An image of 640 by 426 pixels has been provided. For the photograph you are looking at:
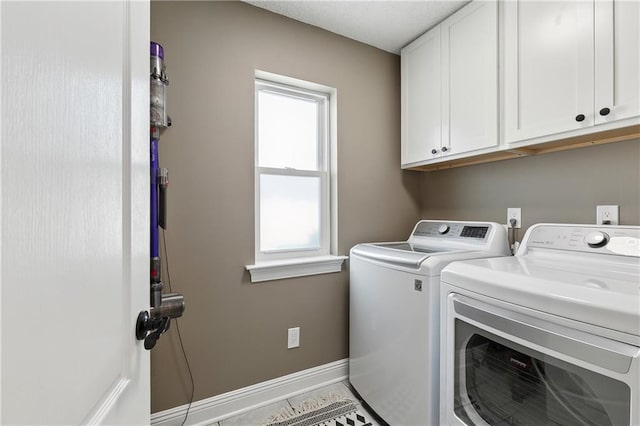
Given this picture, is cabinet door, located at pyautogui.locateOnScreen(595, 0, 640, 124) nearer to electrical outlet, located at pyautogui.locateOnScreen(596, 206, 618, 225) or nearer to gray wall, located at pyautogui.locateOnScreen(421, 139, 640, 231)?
gray wall, located at pyautogui.locateOnScreen(421, 139, 640, 231)

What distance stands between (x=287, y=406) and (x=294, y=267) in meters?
0.86

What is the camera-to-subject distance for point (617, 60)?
117 centimetres

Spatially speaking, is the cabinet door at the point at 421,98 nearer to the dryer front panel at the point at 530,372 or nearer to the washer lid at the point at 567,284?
the washer lid at the point at 567,284

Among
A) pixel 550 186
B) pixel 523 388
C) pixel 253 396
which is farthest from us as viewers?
pixel 253 396

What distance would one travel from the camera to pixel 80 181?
38cm

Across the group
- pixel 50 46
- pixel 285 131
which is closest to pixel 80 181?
pixel 50 46

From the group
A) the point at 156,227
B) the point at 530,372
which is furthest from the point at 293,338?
the point at 530,372

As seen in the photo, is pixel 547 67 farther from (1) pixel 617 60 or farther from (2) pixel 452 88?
(2) pixel 452 88

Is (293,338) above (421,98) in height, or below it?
below

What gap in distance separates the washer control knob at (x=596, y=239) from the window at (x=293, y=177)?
131 centimetres

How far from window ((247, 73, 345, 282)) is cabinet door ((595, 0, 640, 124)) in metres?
1.43

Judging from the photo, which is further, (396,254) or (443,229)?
(443,229)

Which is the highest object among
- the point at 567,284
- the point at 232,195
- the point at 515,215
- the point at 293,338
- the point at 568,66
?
the point at 568,66

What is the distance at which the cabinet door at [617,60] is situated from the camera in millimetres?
1129
